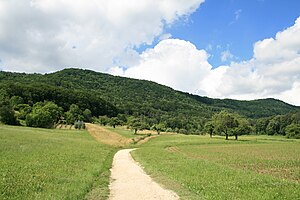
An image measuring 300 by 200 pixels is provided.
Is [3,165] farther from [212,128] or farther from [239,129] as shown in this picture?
[212,128]

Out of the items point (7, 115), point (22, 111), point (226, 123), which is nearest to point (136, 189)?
point (226, 123)

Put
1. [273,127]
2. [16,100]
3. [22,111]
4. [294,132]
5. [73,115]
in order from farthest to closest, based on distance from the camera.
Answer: [273,127] < [16,100] < [73,115] < [294,132] < [22,111]

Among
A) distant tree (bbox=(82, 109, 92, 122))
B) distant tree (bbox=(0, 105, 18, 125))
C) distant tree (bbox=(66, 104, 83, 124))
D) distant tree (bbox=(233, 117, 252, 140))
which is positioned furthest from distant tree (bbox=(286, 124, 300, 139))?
distant tree (bbox=(0, 105, 18, 125))

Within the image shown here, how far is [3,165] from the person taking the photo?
2553 centimetres

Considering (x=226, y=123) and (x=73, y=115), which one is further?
(x=73, y=115)

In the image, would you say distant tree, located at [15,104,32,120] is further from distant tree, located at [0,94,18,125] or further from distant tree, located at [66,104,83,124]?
distant tree, located at [66,104,83,124]

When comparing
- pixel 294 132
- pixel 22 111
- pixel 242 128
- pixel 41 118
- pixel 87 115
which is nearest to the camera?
pixel 242 128

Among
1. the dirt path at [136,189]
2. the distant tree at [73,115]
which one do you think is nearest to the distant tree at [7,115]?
the distant tree at [73,115]

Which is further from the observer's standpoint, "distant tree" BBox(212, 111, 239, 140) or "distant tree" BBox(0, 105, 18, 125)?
"distant tree" BBox(212, 111, 239, 140)

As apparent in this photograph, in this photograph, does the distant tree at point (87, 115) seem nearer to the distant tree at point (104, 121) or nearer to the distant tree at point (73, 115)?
the distant tree at point (73, 115)

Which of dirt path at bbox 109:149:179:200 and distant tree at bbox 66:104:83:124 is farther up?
distant tree at bbox 66:104:83:124

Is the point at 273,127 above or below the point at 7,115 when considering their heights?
above

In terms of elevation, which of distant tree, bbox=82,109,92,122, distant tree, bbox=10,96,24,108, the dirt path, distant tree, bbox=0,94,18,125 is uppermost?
distant tree, bbox=10,96,24,108

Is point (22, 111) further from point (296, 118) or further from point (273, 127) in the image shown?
point (296, 118)
